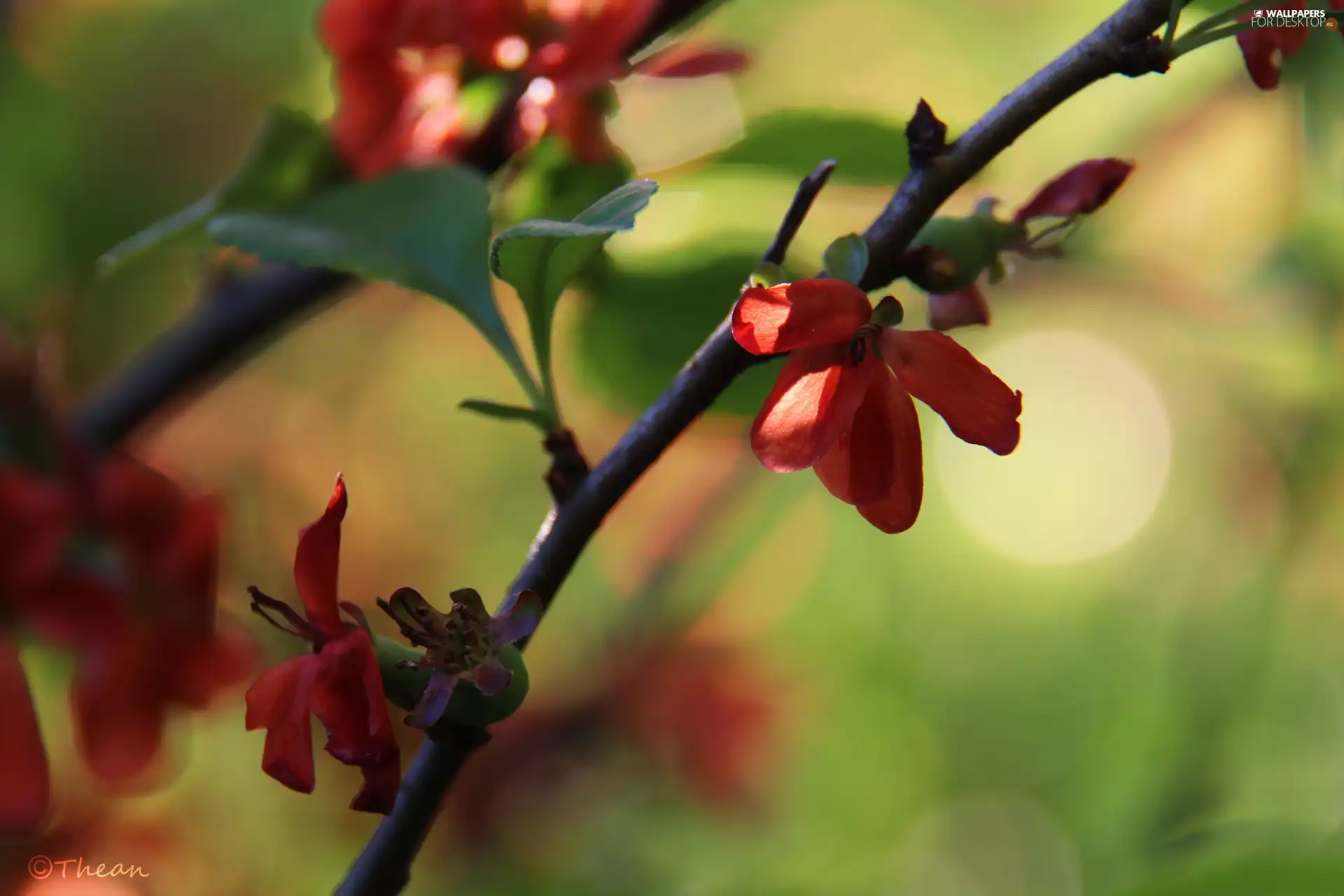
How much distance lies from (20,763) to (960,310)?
304mm

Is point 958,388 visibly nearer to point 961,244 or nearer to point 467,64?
point 961,244

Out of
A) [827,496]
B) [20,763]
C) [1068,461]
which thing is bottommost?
[20,763]

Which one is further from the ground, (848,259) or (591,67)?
(591,67)

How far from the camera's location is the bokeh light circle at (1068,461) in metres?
1.12

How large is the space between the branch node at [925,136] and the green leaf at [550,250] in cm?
6

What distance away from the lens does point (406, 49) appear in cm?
41

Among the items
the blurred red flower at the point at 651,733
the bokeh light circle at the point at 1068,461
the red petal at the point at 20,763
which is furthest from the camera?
the bokeh light circle at the point at 1068,461

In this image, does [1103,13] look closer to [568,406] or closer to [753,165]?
[568,406]

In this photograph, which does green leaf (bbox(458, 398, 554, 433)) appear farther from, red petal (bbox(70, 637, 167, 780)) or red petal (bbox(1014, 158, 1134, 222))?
red petal (bbox(70, 637, 167, 780))

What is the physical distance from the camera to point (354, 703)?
0.22 m

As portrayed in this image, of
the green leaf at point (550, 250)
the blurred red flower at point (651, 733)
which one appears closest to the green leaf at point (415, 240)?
the green leaf at point (550, 250)

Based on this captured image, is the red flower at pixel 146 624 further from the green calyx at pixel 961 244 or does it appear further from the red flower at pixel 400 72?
the green calyx at pixel 961 244

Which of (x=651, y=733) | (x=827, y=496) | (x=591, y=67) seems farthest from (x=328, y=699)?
(x=827, y=496)

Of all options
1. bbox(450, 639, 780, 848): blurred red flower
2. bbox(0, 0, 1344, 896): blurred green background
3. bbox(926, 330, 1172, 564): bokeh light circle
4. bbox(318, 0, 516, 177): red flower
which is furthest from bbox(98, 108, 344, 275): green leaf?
bbox(926, 330, 1172, 564): bokeh light circle
